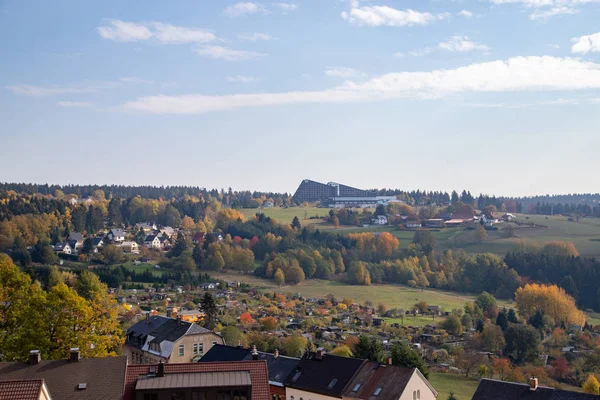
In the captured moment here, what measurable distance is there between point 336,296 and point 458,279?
90.2ft

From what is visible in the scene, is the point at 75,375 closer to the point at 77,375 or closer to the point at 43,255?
the point at 77,375

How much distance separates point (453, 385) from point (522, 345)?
57.9 ft

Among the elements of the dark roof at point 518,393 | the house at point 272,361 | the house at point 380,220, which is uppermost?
the house at point 380,220

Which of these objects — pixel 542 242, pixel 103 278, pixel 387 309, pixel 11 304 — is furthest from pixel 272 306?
pixel 542 242

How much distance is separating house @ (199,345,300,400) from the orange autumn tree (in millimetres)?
58094

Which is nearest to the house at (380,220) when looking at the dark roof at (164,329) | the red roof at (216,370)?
the dark roof at (164,329)

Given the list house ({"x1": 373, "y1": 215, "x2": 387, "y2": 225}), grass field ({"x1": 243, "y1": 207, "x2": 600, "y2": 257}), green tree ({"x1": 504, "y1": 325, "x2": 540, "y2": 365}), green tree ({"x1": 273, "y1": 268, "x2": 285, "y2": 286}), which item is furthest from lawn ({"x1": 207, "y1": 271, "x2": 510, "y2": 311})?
house ({"x1": 373, "y1": 215, "x2": 387, "y2": 225})

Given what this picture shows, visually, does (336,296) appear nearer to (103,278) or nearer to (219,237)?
(103,278)

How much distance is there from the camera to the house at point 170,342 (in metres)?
46.8

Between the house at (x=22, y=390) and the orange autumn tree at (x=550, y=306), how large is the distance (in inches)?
3066

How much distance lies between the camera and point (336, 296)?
10500 cm

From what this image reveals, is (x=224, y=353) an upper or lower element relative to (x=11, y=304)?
lower

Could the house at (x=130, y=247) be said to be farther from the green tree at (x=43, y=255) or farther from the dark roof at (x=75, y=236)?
the green tree at (x=43, y=255)

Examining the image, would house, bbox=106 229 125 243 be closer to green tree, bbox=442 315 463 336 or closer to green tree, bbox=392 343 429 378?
green tree, bbox=442 315 463 336
